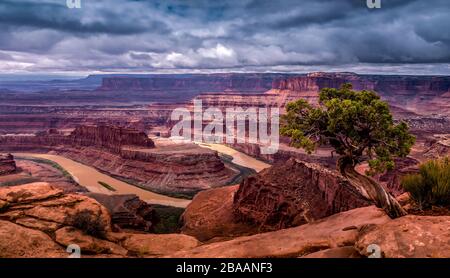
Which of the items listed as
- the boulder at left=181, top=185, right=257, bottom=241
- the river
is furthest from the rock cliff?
the boulder at left=181, top=185, right=257, bottom=241

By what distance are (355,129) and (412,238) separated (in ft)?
22.3

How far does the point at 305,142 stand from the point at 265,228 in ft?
63.8

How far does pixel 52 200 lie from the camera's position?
82.7ft

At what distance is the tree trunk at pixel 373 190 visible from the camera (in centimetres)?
1675

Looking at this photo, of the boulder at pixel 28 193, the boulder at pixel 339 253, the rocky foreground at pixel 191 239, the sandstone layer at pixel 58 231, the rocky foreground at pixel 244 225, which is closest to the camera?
the rocky foreground at pixel 191 239

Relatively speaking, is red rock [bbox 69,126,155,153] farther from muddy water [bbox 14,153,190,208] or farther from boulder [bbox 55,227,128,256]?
boulder [bbox 55,227,128,256]

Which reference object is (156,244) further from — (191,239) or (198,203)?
(198,203)

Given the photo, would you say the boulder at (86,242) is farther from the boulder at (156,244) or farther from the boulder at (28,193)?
the boulder at (28,193)

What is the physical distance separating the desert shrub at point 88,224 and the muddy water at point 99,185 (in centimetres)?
3769

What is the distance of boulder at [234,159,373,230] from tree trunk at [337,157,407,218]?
12561mm

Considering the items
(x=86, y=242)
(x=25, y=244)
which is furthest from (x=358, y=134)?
(x=25, y=244)

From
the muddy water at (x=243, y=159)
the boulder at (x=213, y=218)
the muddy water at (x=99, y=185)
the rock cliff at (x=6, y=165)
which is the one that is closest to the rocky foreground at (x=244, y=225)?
the boulder at (x=213, y=218)
